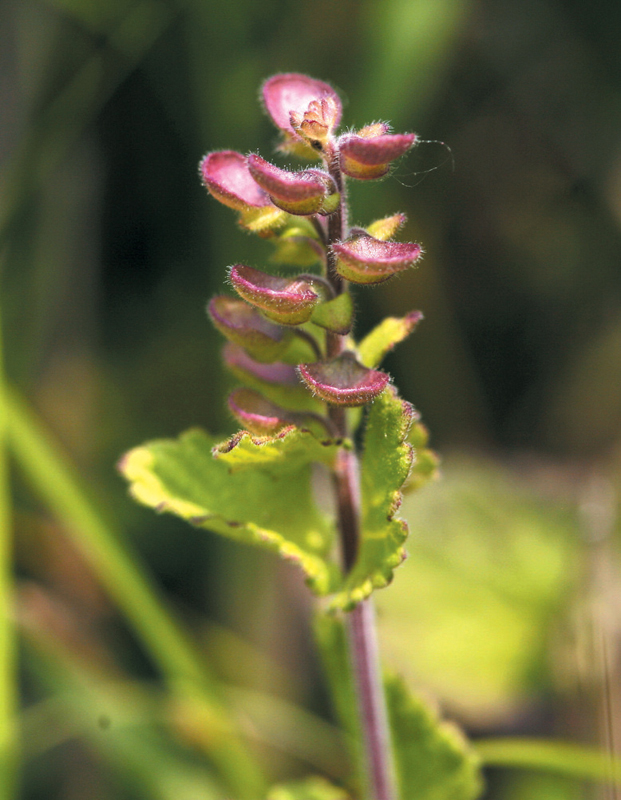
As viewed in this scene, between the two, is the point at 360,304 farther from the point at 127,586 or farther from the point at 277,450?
the point at 277,450

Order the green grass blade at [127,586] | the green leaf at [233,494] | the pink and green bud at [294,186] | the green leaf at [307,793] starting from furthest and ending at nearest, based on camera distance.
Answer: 1. the green grass blade at [127,586]
2. the green leaf at [307,793]
3. the green leaf at [233,494]
4. the pink and green bud at [294,186]

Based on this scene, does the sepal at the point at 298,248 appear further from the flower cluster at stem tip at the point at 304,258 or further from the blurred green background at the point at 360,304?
the blurred green background at the point at 360,304

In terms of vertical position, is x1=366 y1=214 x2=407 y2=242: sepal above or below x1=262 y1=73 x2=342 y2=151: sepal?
below

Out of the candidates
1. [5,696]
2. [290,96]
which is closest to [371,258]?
[290,96]

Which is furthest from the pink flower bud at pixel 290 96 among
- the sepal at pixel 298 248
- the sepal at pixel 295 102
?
the sepal at pixel 298 248

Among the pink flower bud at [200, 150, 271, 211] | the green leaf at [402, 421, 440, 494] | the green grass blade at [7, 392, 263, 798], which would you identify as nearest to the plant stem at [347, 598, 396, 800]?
the green leaf at [402, 421, 440, 494]

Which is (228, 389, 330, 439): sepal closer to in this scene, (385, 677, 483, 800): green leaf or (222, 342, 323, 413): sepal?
(222, 342, 323, 413): sepal

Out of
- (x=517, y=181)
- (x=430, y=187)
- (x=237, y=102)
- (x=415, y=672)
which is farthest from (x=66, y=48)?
(x=415, y=672)
